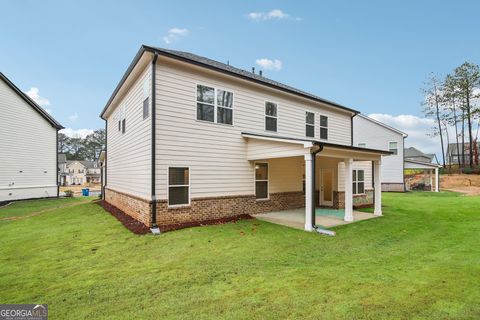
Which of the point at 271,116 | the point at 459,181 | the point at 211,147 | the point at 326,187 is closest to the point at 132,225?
the point at 211,147

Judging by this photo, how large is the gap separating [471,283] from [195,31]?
16.3 meters

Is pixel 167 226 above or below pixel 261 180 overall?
below

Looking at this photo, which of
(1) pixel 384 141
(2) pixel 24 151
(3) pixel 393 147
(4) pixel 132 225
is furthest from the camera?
(1) pixel 384 141

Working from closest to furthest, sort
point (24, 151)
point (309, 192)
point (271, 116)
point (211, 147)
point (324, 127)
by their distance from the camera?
point (309, 192), point (211, 147), point (271, 116), point (324, 127), point (24, 151)

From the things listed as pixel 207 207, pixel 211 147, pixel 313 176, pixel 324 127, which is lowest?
pixel 207 207

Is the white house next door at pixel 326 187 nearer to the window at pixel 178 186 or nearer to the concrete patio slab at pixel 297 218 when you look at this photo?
the concrete patio slab at pixel 297 218

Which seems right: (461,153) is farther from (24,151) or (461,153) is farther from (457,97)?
(24,151)

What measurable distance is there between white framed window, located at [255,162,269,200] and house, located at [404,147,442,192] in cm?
2178

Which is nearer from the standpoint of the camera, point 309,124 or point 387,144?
point 309,124

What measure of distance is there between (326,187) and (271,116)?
212 inches

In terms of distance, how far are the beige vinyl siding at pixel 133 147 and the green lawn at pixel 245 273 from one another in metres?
2.12

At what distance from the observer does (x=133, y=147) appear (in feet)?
34.5

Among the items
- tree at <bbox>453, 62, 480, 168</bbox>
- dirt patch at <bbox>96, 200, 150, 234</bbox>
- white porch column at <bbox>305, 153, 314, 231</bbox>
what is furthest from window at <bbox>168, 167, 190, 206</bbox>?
tree at <bbox>453, 62, 480, 168</bbox>

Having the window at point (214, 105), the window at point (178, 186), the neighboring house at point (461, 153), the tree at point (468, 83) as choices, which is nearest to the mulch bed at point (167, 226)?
the window at point (178, 186)
